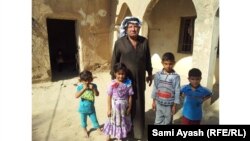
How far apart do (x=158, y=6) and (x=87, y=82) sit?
6166 mm

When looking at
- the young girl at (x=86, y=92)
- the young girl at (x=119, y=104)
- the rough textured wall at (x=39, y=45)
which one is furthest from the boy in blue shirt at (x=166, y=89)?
the rough textured wall at (x=39, y=45)

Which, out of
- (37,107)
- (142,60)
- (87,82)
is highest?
(142,60)

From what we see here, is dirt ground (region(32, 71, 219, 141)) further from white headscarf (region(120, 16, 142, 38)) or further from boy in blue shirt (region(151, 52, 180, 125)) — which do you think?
white headscarf (region(120, 16, 142, 38))

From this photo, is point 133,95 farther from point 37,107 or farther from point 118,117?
point 37,107

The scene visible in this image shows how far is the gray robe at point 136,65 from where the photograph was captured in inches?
134

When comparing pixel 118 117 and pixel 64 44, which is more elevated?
pixel 64 44

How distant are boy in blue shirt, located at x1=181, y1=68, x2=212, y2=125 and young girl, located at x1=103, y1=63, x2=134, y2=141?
2.65 feet

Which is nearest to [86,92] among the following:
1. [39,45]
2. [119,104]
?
[119,104]

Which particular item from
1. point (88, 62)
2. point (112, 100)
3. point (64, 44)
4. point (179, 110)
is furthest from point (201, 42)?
point (64, 44)

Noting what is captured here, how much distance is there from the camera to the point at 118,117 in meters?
3.37

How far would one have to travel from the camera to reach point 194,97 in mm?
3289

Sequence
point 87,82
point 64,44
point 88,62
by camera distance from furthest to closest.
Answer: point 64,44
point 88,62
point 87,82

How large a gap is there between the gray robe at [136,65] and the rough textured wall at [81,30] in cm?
477

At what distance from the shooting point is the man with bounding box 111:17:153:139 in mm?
3332
